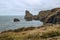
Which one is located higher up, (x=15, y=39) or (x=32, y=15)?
(x=15, y=39)

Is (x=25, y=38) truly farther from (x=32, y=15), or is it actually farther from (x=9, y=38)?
(x=32, y=15)

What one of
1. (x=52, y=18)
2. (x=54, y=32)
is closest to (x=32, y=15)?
(x=52, y=18)

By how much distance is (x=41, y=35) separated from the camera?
1672cm

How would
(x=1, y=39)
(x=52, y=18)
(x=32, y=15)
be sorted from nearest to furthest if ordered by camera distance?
(x=1, y=39)
(x=52, y=18)
(x=32, y=15)

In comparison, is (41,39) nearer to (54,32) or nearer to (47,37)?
(47,37)

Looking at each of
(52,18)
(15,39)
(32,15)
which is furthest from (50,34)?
(32,15)

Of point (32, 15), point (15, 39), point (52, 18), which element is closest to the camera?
point (15, 39)

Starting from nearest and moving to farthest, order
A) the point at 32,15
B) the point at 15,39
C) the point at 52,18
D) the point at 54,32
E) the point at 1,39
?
the point at 15,39, the point at 1,39, the point at 54,32, the point at 52,18, the point at 32,15

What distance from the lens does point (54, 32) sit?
1752 cm

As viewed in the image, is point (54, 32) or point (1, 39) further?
point (54, 32)

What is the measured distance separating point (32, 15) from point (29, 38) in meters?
155

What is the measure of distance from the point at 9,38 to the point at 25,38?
1.39m

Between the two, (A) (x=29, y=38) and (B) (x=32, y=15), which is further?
(B) (x=32, y=15)

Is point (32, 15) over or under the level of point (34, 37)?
under
